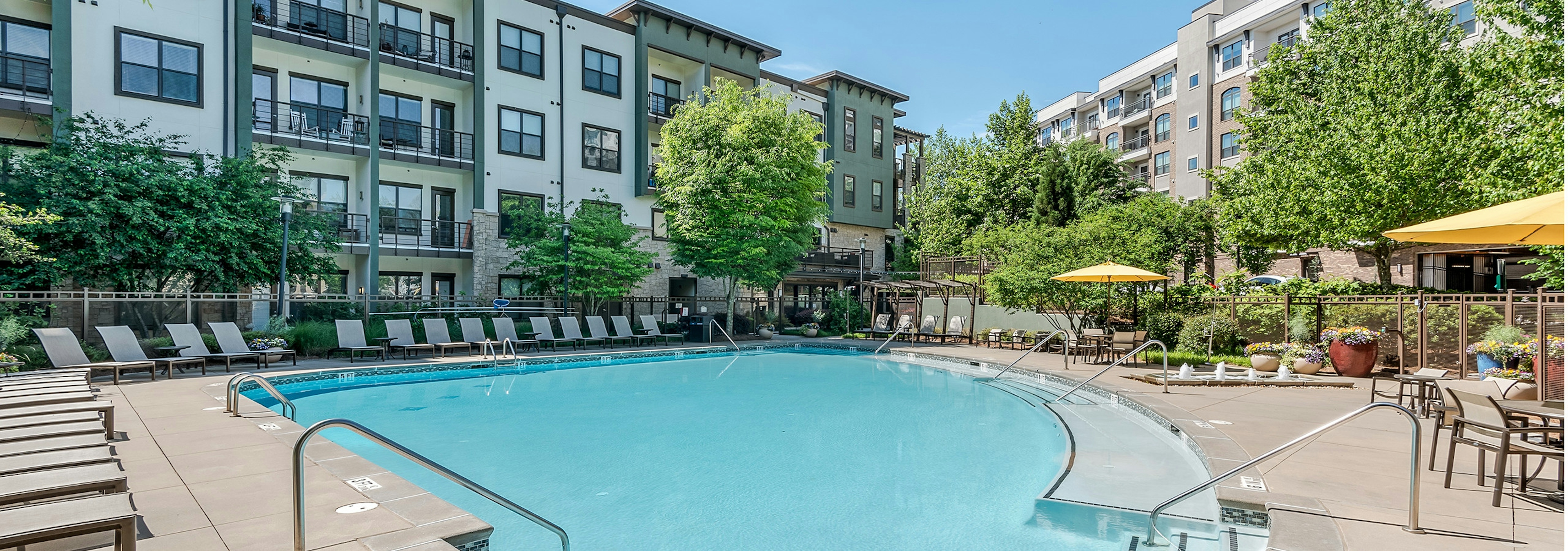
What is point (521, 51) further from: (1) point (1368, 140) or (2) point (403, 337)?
(1) point (1368, 140)

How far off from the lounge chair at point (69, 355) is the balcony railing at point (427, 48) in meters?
11.7

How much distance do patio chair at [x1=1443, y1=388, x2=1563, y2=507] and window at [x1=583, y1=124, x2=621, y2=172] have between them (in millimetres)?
21971

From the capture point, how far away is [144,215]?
1387cm

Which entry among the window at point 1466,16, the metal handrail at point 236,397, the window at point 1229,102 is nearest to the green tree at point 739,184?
the metal handrail at point 236,397

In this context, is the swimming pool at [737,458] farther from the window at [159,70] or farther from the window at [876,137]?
the window at [876,137]

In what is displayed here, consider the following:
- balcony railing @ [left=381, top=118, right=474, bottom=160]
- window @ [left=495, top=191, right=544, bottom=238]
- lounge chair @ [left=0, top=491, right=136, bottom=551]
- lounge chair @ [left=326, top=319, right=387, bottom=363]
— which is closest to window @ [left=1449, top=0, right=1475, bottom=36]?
window @ [left=495, top=191, right=544, bottom=238]

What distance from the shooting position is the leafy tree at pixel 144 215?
13.6m

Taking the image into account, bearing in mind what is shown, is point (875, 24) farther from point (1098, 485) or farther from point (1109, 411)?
point (1098, 485)

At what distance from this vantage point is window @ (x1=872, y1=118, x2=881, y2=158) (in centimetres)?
3381

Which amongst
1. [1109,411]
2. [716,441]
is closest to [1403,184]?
[1109,411]

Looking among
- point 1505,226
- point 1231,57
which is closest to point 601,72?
point 1505,226

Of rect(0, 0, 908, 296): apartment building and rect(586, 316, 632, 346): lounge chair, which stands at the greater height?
rect(0, 0, 908, 296): apartment building

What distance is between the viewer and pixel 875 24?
20812 mm

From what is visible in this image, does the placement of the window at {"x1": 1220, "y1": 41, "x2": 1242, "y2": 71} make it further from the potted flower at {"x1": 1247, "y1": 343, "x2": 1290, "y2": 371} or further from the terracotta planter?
the terracotta planter
